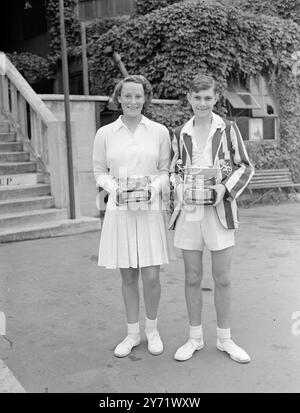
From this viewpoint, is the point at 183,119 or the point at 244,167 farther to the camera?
the point at 183,119

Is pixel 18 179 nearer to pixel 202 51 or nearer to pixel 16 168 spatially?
pixel 16 168

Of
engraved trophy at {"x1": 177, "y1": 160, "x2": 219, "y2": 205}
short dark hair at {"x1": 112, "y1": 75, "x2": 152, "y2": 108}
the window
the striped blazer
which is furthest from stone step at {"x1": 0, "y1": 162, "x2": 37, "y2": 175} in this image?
engraved trophy at {"x1": 177, "y1": 160, "x2": 219, "y2": 205}

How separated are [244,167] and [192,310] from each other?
1010 mm

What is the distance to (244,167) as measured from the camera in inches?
132

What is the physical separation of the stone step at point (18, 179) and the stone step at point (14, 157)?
45 cm

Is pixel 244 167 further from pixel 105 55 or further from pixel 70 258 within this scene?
pixel 105 55

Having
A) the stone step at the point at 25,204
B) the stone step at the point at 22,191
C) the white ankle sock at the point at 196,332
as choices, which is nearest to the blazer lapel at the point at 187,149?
the white ankle sock at the point at 196,332

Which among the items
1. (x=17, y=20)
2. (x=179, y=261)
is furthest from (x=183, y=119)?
(x=17, y=20)

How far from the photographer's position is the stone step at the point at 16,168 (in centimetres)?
850

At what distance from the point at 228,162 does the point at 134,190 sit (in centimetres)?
63

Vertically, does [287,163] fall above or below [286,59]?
below

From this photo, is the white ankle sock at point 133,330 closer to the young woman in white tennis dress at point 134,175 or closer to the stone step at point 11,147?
the young woman in white tennis dress at point 134,175

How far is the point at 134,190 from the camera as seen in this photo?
3.31m

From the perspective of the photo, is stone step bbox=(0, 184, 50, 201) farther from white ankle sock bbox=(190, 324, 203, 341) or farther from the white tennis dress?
white ankle sock bbox=(190, 324, 203, 341)
